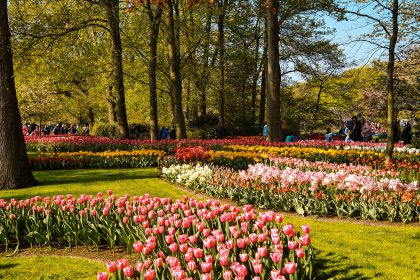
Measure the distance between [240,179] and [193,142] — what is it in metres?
9.01

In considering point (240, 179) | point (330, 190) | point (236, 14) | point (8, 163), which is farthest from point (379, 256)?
point (236, 14)

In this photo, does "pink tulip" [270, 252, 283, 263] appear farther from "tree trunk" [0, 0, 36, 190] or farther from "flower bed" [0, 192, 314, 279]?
Answer: "tree trunk" [0, 0, 36, 190]

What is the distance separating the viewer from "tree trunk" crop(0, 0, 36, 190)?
32.9 ft

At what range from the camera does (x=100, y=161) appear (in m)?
14.5

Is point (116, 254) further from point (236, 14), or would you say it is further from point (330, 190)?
point (236, 14)

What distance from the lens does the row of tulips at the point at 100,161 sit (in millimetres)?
14320

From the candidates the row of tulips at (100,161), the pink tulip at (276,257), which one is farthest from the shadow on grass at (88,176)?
the pink tulip at (276,257)

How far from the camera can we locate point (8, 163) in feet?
33.2

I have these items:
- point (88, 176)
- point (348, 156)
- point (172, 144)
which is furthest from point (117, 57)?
point (348, 156)

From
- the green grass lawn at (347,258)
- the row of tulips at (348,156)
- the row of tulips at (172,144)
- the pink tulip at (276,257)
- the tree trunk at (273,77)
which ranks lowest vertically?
the green grass lawn at (347,258)

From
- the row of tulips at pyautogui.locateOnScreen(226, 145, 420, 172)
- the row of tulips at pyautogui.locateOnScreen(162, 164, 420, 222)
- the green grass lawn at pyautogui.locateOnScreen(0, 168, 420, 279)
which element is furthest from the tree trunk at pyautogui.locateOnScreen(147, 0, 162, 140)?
the green grass lawn at pyautogui.locateOnScreen(0, 168, 420, 279)

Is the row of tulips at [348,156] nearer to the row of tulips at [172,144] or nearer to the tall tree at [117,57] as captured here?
the row of tulips at [172,144]

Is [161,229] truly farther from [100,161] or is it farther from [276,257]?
[100,161]

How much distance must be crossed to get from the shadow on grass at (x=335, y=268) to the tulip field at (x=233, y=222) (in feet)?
0.04
